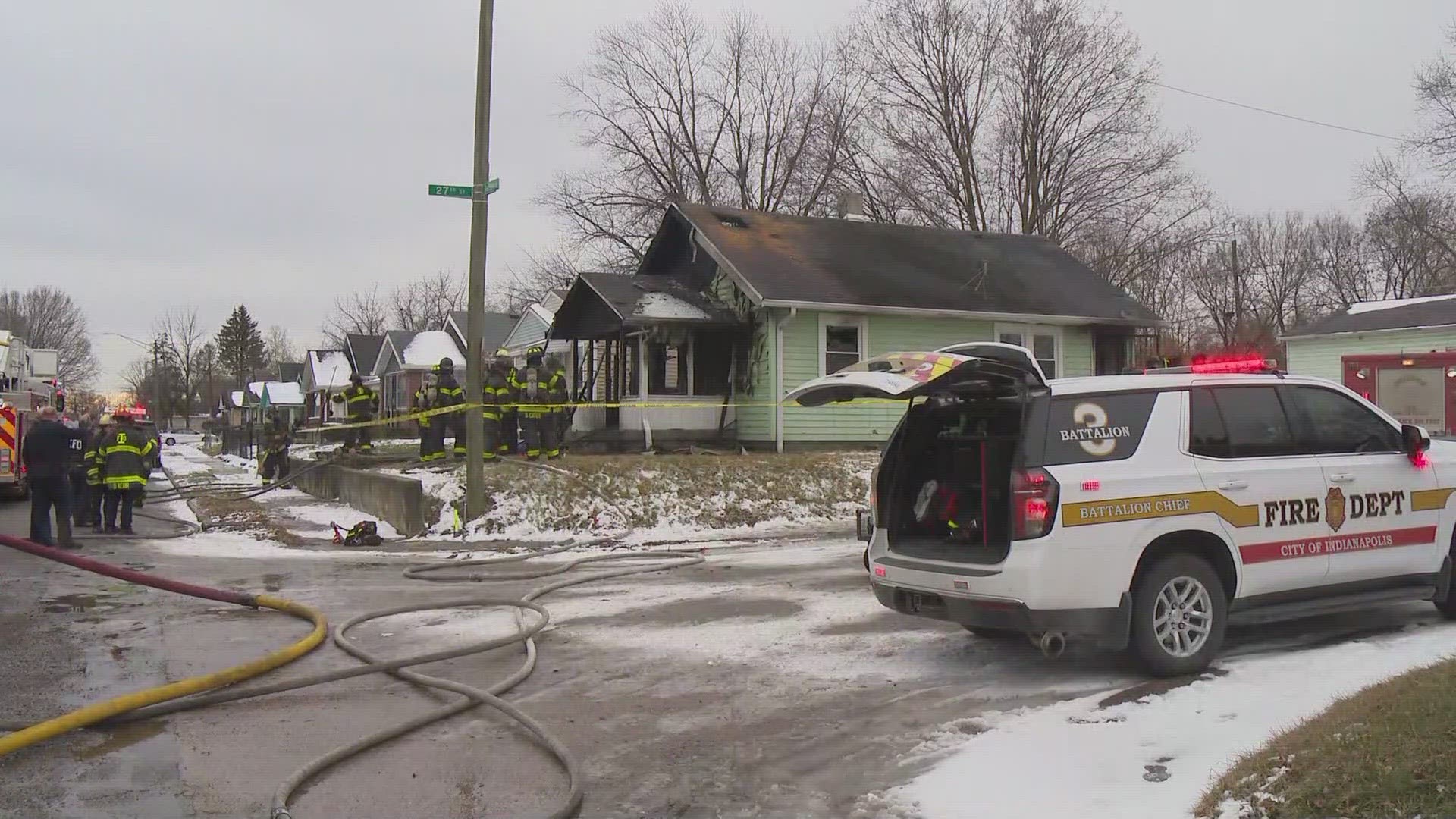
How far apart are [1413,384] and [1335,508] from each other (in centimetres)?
1700

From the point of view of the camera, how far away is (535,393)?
16453 millimetres

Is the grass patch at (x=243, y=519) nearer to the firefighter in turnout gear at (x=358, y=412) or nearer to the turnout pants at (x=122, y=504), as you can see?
the turnout pants at (x=122, y=504)

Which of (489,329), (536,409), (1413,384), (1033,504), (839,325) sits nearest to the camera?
(1033,504)

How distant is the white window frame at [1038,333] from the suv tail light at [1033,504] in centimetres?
1586

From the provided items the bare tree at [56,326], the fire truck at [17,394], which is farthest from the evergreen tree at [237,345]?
the fire truck at [17,394]

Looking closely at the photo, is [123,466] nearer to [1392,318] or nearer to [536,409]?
[536,409]

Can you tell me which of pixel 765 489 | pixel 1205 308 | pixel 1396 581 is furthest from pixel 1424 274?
pixel 1396 581

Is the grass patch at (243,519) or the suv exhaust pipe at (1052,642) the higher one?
the suv exhaust pipe at (1052,642)

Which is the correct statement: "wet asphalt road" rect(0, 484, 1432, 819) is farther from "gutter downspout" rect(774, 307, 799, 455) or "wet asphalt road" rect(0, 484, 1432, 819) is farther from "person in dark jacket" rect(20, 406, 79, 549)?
"gutter downspout" rect(774, 307, 799, 455)

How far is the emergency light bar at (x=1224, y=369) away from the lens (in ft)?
21.8

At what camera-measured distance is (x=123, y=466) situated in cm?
1461

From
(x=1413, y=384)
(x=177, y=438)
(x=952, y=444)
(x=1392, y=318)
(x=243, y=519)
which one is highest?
(x=1392, y=318)

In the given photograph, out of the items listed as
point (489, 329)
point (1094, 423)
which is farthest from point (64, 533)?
point (489, 329)

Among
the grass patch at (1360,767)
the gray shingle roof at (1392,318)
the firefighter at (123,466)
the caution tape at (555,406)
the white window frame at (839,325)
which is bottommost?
the grass patch at (1360,767)
